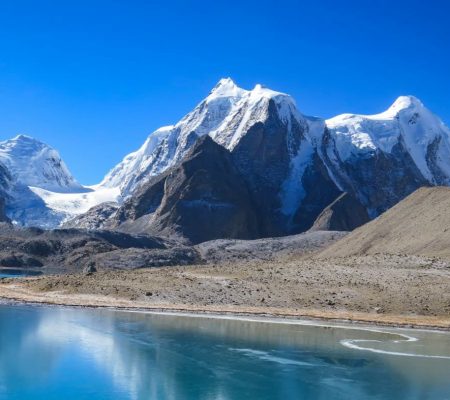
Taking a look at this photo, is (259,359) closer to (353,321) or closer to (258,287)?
(353,321)

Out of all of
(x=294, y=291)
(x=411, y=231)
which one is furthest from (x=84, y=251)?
(x=294, y=291)

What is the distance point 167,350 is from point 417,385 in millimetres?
13301

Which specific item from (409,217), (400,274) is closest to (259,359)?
(400,274)

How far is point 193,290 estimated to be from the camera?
213ft

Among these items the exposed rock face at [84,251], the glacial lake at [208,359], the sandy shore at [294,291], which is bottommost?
the glacial lake at [208,359]

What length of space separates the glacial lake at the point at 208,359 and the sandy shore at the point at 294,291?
6.47 meters

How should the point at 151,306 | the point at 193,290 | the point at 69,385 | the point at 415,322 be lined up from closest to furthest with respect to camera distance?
the point at 69,385, the point at 415,322, the point at 151,306, the point at 193,290

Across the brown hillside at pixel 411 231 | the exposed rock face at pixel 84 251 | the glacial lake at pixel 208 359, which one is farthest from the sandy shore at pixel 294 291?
the exposed rock face at pixel 84 251

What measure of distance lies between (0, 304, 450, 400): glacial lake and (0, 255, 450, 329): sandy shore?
6.47 m

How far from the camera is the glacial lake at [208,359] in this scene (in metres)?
29.0

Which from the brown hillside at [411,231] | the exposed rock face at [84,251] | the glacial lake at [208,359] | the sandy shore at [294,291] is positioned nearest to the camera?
the glacial lake at [208,359]

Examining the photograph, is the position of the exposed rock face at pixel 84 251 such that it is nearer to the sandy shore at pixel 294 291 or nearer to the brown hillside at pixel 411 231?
the brown hillside at pixel 411 231

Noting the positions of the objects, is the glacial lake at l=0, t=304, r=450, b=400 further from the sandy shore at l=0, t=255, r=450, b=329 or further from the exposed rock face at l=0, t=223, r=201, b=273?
the exposed rock face at l=0, t=223, r=201, b=273

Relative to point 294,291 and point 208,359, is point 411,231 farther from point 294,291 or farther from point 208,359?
point 208,359
